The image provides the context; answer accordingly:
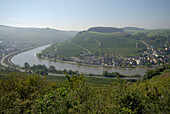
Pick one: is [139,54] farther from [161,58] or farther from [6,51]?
[6,51]

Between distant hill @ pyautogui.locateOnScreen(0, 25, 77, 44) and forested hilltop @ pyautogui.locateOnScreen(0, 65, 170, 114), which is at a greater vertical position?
distant hill @ pyautogui.locateOnScreen(0, 25, 77, 44)

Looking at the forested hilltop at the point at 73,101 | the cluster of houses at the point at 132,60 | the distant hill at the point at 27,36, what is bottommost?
the cluster of houses at the point at 132,60

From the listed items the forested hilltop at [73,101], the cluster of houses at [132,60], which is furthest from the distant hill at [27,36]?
the forested hilltop at [73,101]

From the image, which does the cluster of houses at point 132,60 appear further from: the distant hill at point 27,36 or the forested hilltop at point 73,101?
the distant hill at point 27,36

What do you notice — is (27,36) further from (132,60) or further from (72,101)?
(72,101)

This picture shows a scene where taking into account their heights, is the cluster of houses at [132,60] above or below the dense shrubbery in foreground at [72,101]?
below

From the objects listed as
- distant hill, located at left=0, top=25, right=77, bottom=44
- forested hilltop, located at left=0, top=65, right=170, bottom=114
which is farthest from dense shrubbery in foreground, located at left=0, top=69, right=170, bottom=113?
distant hill, located at left=0, top=25, right=77, bottom=44

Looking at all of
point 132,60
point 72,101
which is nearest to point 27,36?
point 132,60

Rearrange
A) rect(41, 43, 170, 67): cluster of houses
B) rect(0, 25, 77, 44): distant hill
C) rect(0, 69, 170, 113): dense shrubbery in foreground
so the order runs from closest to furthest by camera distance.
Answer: rect(0, 69, 170, 113): dense shrubbery in foreground
rect(41, 43, 170, 67): cluster of houses
rect(0, 25, 77, 44): distant hill

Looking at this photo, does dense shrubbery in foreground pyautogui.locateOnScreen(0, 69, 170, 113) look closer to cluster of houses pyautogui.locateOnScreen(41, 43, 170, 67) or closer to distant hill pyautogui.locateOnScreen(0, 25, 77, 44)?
cluster of houses pyautogui.locateOnScreen(41, 43, 170, 67)

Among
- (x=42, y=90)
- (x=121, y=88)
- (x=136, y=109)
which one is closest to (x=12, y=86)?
(x=42, y=90)

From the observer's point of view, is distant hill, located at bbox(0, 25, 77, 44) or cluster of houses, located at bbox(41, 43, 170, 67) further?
distant hill, located at bbox(0, 25, 77, 44)

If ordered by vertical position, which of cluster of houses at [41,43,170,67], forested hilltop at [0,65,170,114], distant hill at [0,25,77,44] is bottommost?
cluster of houses at [41,43,170,67]

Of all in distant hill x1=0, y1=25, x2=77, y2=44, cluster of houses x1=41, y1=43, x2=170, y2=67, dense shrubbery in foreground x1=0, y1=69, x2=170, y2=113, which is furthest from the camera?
distant hill x1=0, y1=25, x2=77, y2=44
